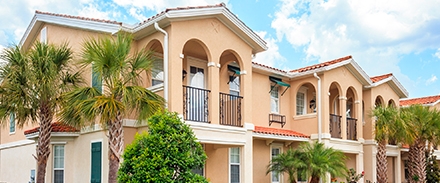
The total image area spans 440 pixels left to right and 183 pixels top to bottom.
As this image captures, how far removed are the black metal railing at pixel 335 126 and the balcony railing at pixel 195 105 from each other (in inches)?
332

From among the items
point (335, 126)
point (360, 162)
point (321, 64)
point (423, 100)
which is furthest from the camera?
point (423, 100)

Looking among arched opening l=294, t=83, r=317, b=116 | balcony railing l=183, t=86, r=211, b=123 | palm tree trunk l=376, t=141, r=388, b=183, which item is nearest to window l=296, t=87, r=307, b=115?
arched opening l=294, t=83, r=317, b=116

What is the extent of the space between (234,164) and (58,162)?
6.88 meters

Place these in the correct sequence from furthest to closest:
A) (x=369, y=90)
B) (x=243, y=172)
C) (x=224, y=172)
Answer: (x=369, y=90) → (x=224, y=172) → (x=243, y=172)

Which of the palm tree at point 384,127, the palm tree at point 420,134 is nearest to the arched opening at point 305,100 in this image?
the palm tree at point 384,127

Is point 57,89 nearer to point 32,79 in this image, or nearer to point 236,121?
point 32,79

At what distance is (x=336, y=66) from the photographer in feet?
73.0

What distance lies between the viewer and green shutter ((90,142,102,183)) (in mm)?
16281

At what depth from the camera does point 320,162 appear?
18.8m

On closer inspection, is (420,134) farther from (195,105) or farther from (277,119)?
(195,105)

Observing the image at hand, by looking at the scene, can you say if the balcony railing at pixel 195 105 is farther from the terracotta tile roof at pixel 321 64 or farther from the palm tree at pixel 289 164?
the terracotta tile roof at pixel 321 64

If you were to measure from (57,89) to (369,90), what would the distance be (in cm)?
1670

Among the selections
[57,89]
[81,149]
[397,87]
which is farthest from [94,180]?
[397,87]

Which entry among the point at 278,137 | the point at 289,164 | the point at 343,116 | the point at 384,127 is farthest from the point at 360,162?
the point at 289,164
